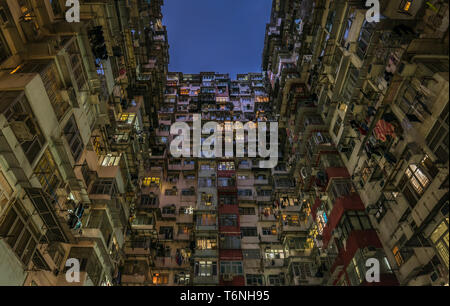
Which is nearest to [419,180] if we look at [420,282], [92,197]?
[420,282]

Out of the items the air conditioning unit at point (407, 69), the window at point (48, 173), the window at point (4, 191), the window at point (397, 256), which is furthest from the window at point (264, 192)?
the window at point (4, 191)

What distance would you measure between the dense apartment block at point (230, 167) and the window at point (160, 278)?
25 cm

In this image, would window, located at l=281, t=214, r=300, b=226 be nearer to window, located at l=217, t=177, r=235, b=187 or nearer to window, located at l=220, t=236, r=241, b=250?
window, located at l=220, t=236, r=241, b=250

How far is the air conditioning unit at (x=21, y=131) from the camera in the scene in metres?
15.9

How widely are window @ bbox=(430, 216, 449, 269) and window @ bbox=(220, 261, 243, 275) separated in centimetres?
2035

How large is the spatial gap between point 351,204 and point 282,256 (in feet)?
45.4

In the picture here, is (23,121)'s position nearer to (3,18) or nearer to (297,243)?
(3,18)

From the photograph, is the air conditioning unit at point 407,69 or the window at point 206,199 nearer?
the air conditioning unit at point 407,69

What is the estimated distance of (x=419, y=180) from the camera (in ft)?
61.7

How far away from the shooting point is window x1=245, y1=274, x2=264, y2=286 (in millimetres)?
31956

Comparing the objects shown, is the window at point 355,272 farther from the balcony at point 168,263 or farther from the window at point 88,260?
the window at point 88,260

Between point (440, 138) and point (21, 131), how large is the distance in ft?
87.4
